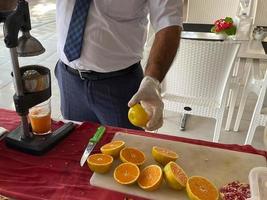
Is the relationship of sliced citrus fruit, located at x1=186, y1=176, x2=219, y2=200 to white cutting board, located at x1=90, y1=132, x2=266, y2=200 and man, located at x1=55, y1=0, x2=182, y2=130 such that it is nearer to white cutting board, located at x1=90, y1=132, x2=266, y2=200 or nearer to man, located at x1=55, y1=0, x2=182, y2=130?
white cutting board, located at x1=90, y1=132, x2=266, y2=200

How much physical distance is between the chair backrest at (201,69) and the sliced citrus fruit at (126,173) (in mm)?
1200

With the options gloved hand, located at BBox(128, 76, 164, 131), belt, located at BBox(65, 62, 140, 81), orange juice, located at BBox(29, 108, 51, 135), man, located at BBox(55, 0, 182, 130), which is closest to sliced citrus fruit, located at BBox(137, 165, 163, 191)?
gloved hand, located at BBox(128, 76, 164, 131)

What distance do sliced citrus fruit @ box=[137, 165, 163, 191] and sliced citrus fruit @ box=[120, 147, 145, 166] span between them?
43 millimetres

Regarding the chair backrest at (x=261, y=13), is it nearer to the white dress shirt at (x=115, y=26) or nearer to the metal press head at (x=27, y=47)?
Result: the white dress shirt at (x=115, y=26)

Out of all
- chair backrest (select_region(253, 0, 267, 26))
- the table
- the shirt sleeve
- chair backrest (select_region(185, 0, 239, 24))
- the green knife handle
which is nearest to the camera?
the green knife handle

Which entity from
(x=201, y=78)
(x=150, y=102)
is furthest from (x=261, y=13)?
(x=150, y=102)

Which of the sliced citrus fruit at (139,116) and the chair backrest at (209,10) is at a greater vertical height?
the sliced citrus fruit at (139,116)

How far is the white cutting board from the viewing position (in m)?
0.88

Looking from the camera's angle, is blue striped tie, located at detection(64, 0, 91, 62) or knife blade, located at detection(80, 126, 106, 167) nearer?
knife blade, located at detection(80, 126, 106, 167)

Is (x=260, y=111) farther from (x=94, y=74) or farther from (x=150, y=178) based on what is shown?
(x=150, y=178)

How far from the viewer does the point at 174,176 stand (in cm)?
85

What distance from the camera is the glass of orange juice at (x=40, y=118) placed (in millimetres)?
1074

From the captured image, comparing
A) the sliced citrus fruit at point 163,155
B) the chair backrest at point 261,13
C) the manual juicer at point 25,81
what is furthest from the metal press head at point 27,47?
the chair backrest at point 261,13

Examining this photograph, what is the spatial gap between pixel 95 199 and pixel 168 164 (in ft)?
0.75
